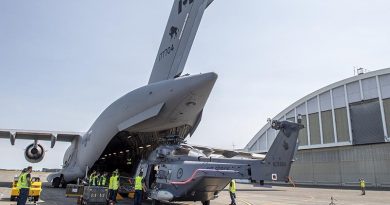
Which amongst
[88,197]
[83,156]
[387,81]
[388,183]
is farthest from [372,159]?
[88,197]

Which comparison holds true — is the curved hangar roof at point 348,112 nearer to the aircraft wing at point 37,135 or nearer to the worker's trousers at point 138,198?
the aircraft wing at point 37,135

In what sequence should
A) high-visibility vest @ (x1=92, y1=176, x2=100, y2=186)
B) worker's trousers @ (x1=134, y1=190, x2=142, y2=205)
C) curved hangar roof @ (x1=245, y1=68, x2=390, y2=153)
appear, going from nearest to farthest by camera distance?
worker's trousers @ (x1=134, y1=190, x2=142, y2=205)
high-visibility vest @ (x1=92, y1=176, x2=100, y2=186)
curved hangar roof @ (x1=245, y1=68, x2=390, y2=153)

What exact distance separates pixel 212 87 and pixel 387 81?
28164 mm

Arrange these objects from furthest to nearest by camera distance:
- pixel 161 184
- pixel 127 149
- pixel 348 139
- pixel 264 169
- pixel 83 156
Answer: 1. pixel 348 139
2. pixel 83 156
3. pixel 127 149
4. pixel 161 184
5. pixel 264 169

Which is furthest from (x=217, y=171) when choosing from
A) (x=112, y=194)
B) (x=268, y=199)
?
(x=268, y=199)

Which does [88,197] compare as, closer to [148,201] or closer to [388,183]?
[148,201]

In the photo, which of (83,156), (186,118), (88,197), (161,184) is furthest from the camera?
(83,156)


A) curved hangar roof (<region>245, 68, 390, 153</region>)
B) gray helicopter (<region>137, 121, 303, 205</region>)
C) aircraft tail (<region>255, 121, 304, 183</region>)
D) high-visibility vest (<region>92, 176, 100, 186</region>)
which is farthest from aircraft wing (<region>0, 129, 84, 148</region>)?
curved hangar roof (<region>245, 68, 390, 153</region>)

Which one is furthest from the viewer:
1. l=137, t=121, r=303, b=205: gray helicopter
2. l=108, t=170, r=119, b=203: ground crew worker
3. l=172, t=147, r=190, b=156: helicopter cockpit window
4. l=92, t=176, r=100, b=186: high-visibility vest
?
l=92, t=176, r=100, b=186: high-visibility vest

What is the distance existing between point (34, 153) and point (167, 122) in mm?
13636

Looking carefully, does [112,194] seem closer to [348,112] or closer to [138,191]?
[138,191]

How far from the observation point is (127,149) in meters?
19.6

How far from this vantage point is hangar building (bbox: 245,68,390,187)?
34.7 meters

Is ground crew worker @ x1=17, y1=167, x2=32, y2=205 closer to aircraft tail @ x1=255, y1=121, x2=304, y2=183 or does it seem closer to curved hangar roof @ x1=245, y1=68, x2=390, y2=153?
aircraft tail @ x1=255, y1=121, x2=304, y2=183
